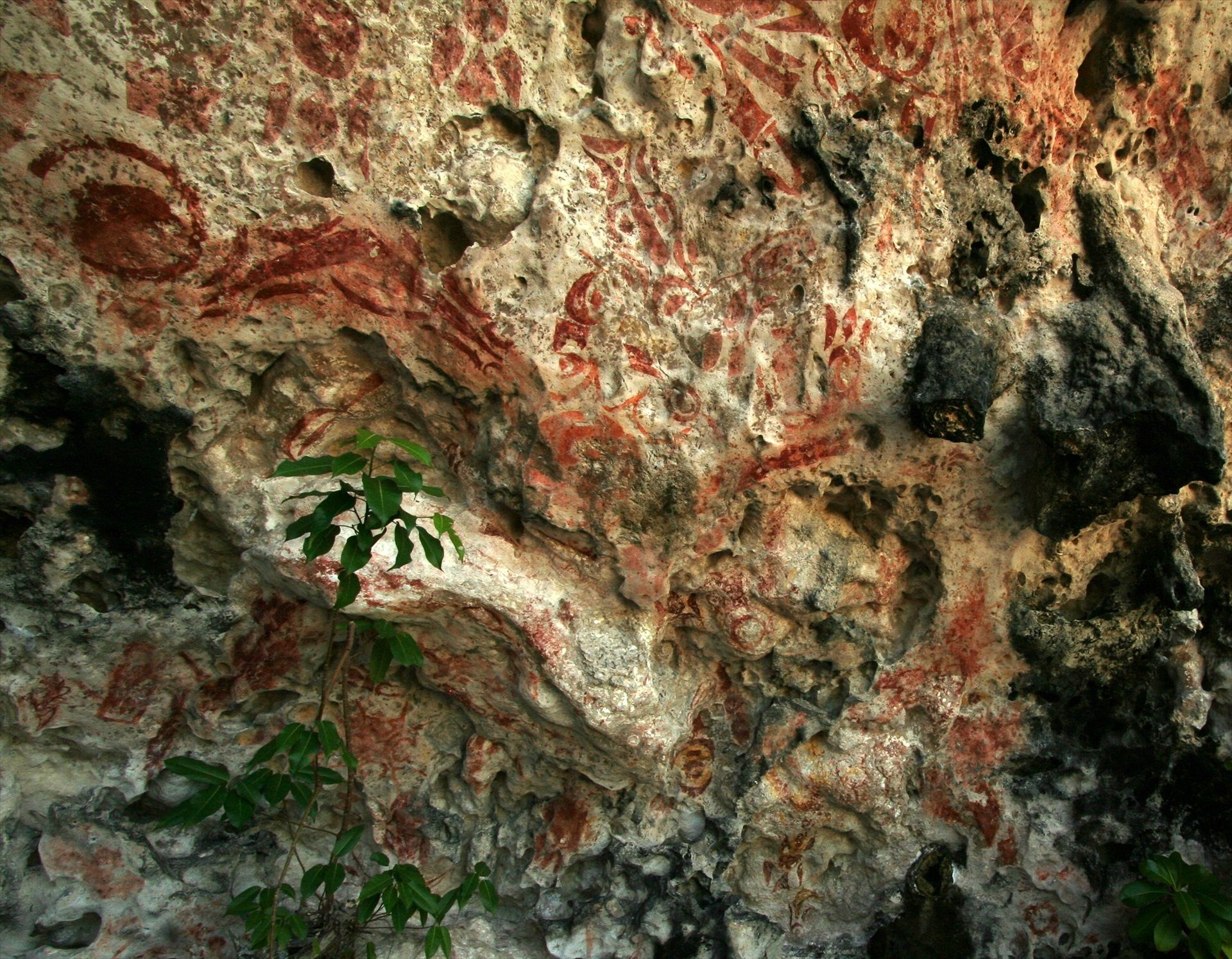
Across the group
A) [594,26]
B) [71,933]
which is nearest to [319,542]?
[594,26]

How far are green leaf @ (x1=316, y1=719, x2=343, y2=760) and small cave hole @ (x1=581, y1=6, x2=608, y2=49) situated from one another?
182cm

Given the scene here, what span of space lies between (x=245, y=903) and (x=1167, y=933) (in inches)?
96.5

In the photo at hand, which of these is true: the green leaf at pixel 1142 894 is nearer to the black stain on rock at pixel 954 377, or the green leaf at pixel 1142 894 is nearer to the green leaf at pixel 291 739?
the black stain on rock at pixel 954 377

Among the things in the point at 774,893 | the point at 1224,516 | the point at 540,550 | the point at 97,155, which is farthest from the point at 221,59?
the point at 1224,516

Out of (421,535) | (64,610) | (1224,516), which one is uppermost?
(1224,516)

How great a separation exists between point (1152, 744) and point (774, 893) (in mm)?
1197

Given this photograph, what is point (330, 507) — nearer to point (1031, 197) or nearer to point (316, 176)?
point (316, 176)

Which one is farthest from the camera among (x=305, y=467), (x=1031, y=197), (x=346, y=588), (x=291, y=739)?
(x=1031, y=197)

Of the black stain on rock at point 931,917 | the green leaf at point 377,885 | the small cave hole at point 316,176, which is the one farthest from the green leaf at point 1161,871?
the small cave hole at point 316,176

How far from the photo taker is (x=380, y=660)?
220 centimetres

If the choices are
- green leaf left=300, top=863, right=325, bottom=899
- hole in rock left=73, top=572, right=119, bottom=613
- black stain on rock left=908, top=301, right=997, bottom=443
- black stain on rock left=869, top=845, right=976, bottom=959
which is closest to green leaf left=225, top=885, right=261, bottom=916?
green leaf left=300, top=863, right=325, bottom=899

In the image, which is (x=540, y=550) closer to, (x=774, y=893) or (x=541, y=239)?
(x=541, y=239)

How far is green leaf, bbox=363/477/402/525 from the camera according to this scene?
1.80m

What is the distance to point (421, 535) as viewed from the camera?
196 centimetres
